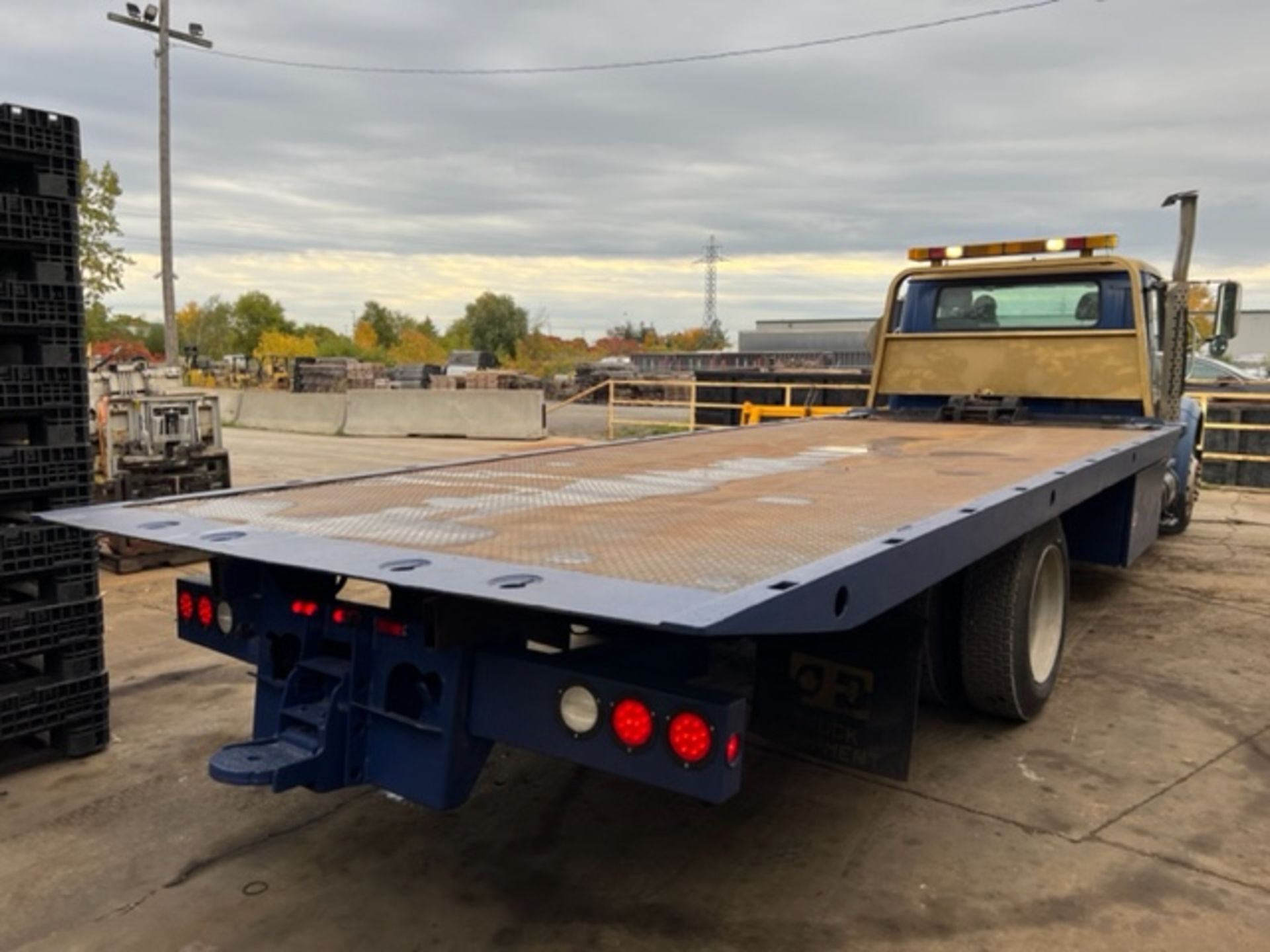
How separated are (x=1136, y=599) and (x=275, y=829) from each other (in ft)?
20.4

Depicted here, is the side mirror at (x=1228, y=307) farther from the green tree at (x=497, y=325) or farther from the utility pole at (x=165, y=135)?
the green tree at (x=497, y=325)

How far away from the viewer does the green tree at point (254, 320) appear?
78.2 metres

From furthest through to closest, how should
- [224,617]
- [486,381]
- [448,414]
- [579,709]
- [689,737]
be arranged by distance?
[486,381] < [448,414] < [224,617] < [579,709] < [689,737]

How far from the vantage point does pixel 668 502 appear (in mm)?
3980

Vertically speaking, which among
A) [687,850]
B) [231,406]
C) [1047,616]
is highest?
[1047,616]

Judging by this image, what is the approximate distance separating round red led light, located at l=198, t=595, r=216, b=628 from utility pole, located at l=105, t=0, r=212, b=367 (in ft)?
66.5

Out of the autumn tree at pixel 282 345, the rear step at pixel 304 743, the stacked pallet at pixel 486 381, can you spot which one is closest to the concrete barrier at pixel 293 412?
the stacked pallet at pixel 486 381

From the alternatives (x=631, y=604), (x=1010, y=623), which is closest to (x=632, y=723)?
(x=631, y=604)

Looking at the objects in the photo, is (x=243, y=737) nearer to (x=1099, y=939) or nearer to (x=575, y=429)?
(x=1099, y=939)

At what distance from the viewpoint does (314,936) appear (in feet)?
9.98

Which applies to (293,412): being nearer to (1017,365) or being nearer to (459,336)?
(1017,365)

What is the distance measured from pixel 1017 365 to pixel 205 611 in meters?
6.22

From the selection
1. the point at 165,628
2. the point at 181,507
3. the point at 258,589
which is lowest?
the point at 165,628

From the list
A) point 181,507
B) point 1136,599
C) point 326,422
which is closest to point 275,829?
point 181,507
